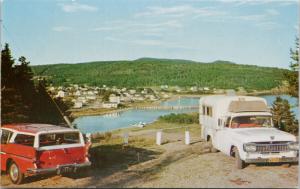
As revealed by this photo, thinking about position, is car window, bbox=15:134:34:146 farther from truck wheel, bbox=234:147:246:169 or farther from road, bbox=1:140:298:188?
truck wheel, bbox=234:147:246:169

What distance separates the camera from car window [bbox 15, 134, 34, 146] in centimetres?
1234

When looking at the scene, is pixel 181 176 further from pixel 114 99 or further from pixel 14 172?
pixel 114 99

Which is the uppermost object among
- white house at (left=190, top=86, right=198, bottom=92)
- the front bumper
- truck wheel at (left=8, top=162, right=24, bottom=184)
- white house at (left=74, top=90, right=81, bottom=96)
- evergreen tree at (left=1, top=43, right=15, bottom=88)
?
evergreen tree at (left=1, top=43, right=15, bottom=88)

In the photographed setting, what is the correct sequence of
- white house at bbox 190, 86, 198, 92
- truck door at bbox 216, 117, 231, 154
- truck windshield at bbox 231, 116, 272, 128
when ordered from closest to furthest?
truck door at bbox 216, 117, 231, 154, truck windshield at bbox 231, 116, 272, 128, white house at bbox 190, 86, 198, 92

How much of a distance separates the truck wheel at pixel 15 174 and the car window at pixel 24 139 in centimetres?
75

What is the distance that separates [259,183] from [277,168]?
6.83ft

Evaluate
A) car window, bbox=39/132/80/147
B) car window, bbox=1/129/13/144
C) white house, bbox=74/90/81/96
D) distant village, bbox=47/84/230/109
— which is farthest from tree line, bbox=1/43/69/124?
white house, bbox=74/90/81/96

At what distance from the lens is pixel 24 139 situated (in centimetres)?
1252

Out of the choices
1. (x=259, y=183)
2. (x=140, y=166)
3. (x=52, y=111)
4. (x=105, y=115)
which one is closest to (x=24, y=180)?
(x=140, y=166)

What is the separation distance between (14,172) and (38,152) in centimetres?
117

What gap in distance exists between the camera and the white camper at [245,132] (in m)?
12.2

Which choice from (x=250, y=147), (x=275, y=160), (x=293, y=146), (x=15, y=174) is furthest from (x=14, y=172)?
(x=293, y=146)

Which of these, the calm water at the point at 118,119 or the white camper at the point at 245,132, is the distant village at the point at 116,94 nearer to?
the calm water at the point at 118,119

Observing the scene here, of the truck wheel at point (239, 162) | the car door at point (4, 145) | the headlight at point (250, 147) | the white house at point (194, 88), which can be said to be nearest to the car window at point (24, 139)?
the car door at point (4, 145)
